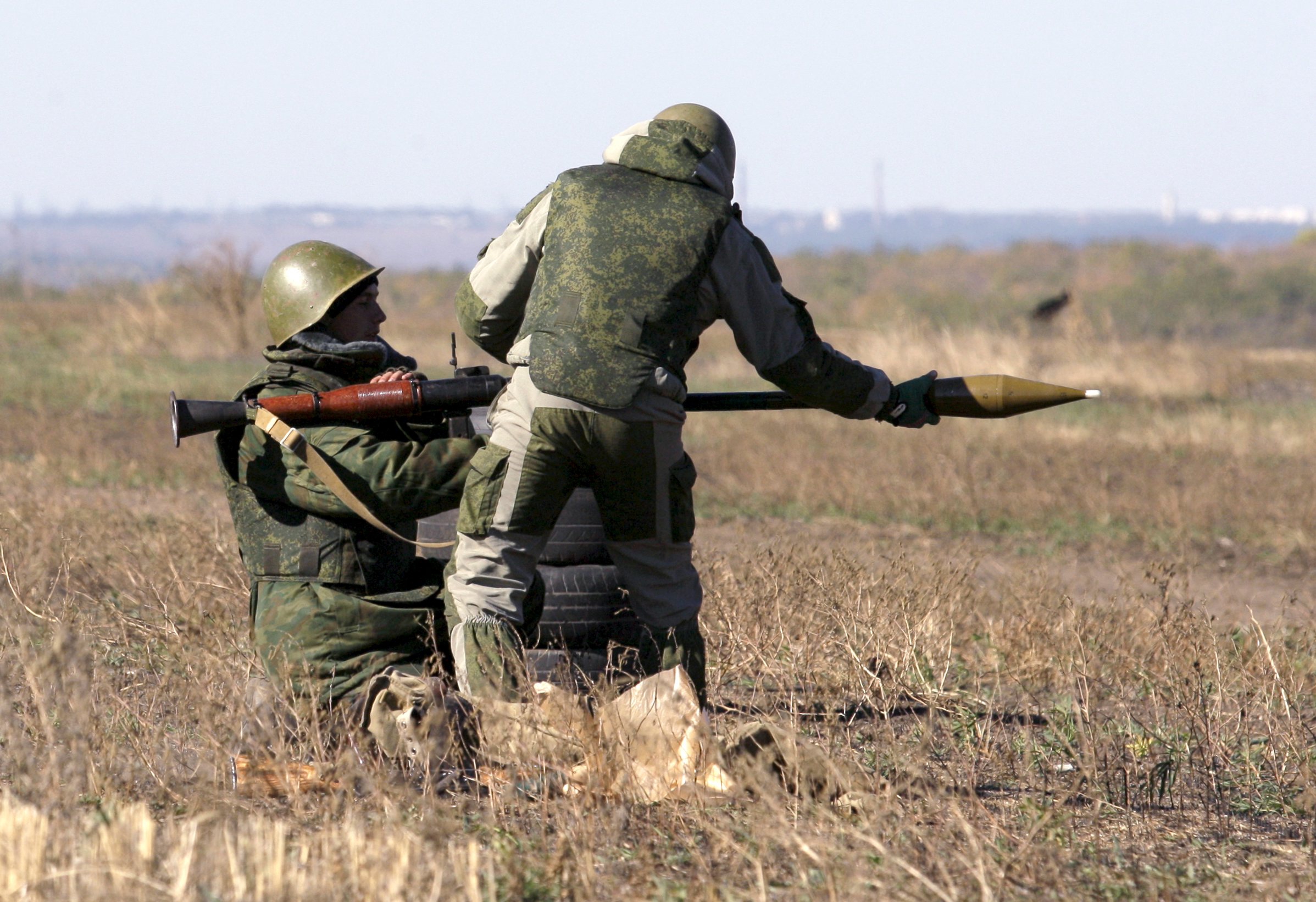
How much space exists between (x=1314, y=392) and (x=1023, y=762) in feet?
55.9

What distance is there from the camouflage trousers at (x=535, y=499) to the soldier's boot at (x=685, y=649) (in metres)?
0.22

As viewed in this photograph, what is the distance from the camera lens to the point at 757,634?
5.30 metres

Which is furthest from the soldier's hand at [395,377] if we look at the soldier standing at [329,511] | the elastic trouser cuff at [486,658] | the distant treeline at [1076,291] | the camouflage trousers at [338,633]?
the distant treeline at [1076,291]

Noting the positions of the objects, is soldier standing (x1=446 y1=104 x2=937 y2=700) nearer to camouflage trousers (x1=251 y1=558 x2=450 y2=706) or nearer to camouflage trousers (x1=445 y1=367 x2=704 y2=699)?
camouflage trousers (x1=445 y1=367 x2=704 y2=699)

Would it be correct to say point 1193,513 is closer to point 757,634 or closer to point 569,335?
point 757,634

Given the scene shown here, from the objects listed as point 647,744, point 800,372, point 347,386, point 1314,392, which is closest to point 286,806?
point 647,744

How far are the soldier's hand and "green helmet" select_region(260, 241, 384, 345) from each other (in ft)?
0.87

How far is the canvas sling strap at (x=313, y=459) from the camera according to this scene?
13.4 feet

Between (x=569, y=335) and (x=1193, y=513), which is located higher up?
(x=569, y=335)

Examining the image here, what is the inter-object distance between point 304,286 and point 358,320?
0.19 m

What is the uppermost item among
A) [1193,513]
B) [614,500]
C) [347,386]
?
[347,386]

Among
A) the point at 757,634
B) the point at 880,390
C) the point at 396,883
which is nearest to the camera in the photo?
the point at 396,883

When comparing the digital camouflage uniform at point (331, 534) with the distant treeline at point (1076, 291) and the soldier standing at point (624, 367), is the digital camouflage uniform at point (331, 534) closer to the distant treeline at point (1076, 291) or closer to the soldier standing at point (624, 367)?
the soldier standing at point (624, 367)

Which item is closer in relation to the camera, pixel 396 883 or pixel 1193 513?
pixel 396 883
